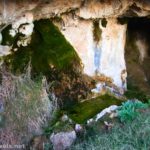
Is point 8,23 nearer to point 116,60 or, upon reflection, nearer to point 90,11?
point 90,11

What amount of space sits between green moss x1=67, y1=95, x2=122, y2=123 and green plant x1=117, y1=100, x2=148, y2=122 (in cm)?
36

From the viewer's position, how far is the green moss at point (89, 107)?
18.5 ft

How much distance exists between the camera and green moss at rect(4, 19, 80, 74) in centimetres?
612

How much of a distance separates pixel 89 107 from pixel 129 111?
70cm

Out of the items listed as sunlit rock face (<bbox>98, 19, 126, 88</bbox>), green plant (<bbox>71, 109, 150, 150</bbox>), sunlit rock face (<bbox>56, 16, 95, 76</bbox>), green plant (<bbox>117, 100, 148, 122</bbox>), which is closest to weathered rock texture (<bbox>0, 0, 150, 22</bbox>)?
sunlit rock face (<bbox>56, 16, 95, 76</bbox>)

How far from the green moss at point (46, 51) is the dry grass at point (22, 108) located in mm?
579

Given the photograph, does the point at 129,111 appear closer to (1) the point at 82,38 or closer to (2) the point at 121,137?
(2) the point at 121,137

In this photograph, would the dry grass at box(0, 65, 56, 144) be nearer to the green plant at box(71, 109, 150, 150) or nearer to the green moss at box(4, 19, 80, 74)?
the green plant at box(71, 109, 150, 150)

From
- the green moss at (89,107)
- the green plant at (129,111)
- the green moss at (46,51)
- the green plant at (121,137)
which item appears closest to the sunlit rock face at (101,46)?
the green moss at (46,51)

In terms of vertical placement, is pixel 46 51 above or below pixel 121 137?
above

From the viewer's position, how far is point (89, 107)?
5945 mm

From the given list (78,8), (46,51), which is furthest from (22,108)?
(78,8)

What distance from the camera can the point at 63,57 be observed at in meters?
6.25

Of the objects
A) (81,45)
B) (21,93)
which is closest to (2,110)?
(21,93)
